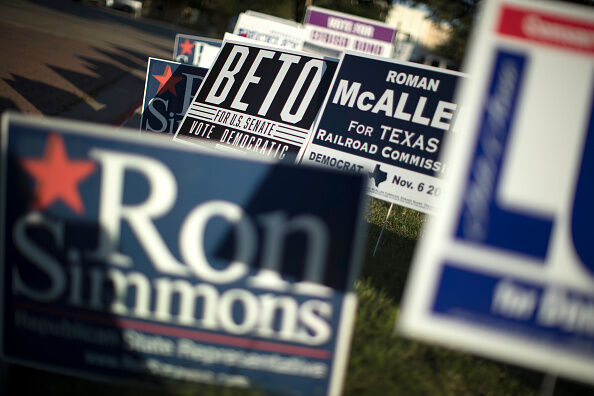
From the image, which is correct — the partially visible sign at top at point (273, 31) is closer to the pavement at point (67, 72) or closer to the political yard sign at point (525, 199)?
the pavement at point (67, 72)

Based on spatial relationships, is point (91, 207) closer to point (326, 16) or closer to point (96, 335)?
point (96, 335)

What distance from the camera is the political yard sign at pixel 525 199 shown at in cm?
168

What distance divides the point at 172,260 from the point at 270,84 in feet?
10.0

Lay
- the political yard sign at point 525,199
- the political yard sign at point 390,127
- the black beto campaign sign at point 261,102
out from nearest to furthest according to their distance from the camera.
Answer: the political yard sign at point 525,199, the political yard sign at point 390,127, the black beto campaign sign at point 261,102

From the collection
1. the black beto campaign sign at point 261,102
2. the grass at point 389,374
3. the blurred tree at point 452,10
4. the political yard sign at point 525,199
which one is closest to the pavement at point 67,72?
the black beto campaign sign at point 261,102

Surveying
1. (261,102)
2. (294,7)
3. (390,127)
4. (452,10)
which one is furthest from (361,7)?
(390,127)

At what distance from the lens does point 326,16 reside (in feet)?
51.6

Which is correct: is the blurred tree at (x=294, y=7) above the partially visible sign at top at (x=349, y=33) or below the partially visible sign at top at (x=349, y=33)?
above

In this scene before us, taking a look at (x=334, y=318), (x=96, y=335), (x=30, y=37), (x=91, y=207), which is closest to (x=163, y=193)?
(x=91, y=207)

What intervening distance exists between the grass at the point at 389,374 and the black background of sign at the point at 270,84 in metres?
1.84

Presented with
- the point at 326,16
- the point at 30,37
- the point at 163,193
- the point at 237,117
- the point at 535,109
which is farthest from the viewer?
the point at 326,16

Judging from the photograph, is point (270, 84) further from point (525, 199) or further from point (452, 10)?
point (452, 10)

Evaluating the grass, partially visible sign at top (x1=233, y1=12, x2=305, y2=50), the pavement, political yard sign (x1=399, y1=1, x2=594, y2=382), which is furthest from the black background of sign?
partially visible sign at top (x1=233, y1=12, x2=305, y2=50)

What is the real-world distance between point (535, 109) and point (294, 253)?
1116 millimetres
